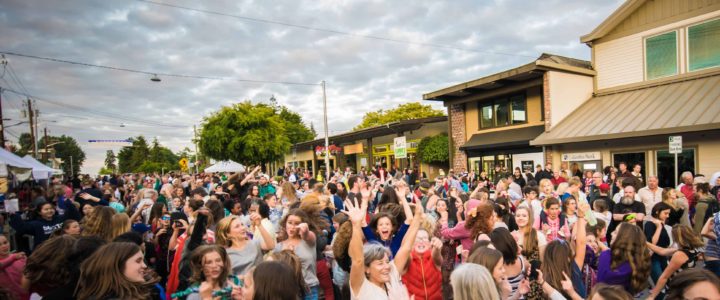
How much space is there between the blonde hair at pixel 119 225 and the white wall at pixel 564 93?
14.8 metres

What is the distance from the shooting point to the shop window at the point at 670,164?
1209cm

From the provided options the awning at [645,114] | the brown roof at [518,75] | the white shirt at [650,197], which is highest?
the brown roof at [518,75]

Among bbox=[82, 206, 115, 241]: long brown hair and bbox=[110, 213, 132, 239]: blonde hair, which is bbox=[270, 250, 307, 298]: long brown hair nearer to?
bbox=[110, 213, 132, 239]: blonde hair

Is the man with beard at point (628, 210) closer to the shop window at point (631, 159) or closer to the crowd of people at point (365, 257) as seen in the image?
the crowd of people at point (365, 257)

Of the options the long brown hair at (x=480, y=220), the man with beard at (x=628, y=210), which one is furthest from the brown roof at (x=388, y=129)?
the long brown hair at (x=480, y=220)

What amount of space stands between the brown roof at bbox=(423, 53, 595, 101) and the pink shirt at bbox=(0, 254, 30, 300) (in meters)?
15.2

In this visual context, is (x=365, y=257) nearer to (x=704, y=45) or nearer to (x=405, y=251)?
(x=405, y=251)

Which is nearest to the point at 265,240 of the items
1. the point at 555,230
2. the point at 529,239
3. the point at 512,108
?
the point at 529,239

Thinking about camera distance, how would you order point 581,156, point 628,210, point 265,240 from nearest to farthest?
point 265,240, point 628,210, point 581,156

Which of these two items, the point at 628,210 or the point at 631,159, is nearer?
the point at 628,210

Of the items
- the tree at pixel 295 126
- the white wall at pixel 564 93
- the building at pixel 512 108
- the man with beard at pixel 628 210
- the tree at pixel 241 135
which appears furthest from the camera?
the tree at pixel 295 126

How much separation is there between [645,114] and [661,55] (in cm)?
299

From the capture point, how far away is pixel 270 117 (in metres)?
26.8

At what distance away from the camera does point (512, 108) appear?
16.8 m
